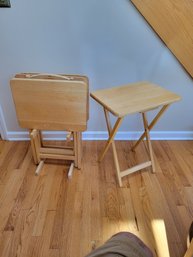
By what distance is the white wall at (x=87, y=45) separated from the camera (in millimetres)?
1494

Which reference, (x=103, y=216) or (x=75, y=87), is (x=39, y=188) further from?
(x=75, y=87)

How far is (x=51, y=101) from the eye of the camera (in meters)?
1.35

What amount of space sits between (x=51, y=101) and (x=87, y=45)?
24.7 inches

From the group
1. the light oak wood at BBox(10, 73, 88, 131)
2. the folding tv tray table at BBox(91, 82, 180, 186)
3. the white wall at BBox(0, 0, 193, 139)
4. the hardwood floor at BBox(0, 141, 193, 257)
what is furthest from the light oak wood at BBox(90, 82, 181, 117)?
the hardwood floor at BBox(0, 141, 193, 257)

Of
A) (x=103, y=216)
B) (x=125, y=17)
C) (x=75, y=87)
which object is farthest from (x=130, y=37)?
(x=103, y=216)

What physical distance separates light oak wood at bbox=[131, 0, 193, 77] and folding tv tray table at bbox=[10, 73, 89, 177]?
74 centimetres

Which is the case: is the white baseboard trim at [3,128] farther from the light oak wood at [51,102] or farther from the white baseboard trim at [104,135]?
the light oak wood at [51,102]

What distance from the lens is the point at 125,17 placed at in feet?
5.01

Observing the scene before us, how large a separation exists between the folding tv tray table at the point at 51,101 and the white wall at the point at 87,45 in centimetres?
37

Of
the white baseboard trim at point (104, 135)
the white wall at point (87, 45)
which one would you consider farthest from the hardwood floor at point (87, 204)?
the white wall at point (87, 45)

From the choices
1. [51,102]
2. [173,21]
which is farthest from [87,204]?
[173,21]

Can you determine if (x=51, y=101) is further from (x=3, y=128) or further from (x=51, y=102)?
(x=3, y=128)

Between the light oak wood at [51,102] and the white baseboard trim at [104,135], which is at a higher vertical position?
the light oak wood at [51,102]

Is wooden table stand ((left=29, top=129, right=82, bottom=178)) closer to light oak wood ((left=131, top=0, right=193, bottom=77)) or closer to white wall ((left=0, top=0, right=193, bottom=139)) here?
white wall ((left=0, top=0, right=193, bottom=139))
